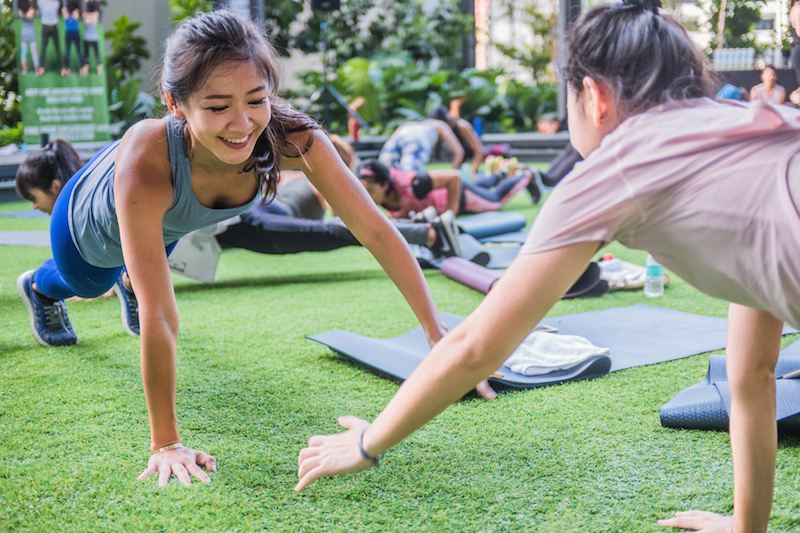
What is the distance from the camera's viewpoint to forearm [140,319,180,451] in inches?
54.4

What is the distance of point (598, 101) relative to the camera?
2.95 feet

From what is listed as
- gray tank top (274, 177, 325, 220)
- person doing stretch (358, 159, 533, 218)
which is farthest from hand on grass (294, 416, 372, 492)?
person doing stretch (358, 159, 533, 218)

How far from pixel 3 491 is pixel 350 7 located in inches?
472

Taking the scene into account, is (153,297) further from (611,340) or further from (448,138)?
(448,138)

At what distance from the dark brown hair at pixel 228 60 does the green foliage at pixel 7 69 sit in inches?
322

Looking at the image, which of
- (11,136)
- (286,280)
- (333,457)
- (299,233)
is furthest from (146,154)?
(11,136)

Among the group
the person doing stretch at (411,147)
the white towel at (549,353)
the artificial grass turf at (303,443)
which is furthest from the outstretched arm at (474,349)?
the person doing stretch at (411,147)

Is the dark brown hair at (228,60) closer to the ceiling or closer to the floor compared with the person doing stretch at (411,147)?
closer to the ceiling

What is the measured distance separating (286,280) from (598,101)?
3.02m

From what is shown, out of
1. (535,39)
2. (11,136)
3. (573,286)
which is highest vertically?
(535,39)

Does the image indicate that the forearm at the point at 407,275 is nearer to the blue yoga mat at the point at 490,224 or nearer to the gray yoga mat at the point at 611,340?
A: the gray yoga mat at the point at 611,340

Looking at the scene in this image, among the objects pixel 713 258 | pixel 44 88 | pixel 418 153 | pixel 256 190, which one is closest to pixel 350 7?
pixel 44 88

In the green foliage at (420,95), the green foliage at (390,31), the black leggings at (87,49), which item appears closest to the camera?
the black leggings at (87,49)

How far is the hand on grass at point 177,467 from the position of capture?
1410mm
